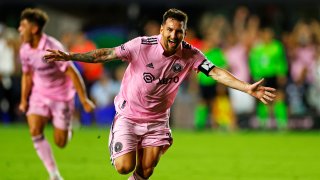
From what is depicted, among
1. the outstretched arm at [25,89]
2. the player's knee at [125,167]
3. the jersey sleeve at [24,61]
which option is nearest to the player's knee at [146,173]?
the player's knee at [125,167]

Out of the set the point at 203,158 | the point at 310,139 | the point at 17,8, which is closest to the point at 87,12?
the point at 17,8

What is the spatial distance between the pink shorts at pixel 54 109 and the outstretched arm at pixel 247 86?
10.2 ft

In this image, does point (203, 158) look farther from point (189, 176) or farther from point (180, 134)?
point (180, 134)

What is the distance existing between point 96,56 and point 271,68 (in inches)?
441

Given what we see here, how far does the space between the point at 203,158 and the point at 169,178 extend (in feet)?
10.1

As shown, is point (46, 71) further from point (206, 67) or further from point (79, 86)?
point (206, 67)

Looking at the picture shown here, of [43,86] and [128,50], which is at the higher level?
[128,50]

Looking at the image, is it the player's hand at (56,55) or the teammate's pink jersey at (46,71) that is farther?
the teammate's pink jersey at (46,71)

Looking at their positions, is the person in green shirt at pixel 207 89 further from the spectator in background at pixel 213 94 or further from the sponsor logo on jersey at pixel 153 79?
the sponsor logo on jersey at pixel 153 79

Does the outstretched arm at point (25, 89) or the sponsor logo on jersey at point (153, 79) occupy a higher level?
the sponsor logo on jersey at point (153, 79)

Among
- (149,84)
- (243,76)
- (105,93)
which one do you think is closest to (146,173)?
(149,84)

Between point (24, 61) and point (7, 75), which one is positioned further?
point (7, 75)

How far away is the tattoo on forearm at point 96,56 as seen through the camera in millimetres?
8094

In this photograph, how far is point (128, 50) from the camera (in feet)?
27.2
